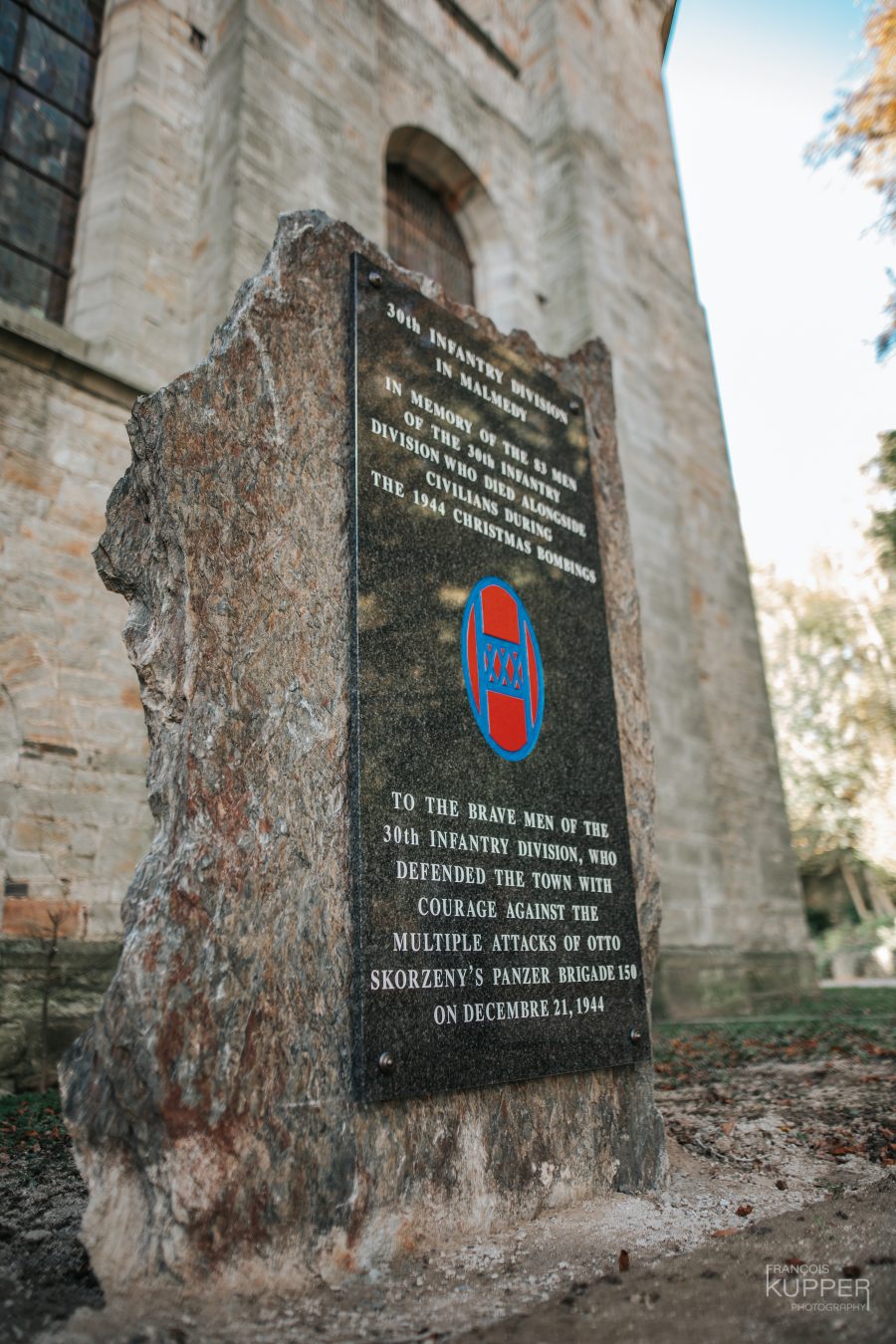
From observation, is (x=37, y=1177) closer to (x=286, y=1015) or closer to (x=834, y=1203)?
(x=286, y=1015)

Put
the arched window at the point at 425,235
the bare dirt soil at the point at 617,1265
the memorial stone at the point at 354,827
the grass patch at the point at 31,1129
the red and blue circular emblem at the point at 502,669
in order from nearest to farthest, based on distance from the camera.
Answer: the bare dirt soil at the point at 617,1265
the memorial stone at the point at 354,827
the red and blue circular emblem at the point at 502,669
the grass patch at the point at 31,1129
the arched window at the point at 425,235

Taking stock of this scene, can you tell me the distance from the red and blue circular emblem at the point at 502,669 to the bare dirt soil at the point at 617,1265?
140cm

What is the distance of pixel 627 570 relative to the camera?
3885 millimetres

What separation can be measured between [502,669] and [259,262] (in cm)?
508

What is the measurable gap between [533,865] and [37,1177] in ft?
6.27

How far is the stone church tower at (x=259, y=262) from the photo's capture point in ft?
16.8

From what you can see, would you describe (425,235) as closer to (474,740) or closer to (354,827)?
(474,740)

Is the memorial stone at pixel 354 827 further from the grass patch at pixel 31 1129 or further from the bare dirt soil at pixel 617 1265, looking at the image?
the grass patch at pixel 31 1129

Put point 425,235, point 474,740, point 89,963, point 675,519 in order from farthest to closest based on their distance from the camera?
point 675,519
point 425,235
point 89,963
point 474,740

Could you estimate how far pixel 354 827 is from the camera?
7.95ft

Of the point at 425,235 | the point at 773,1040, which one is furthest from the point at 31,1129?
the point at 425,235

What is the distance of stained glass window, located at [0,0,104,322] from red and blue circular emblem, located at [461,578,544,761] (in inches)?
197

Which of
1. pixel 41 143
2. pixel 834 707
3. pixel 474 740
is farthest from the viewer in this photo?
pixel 834 707

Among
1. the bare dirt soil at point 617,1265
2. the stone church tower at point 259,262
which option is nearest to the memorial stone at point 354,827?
the bare dirt soil at point 617,1265
